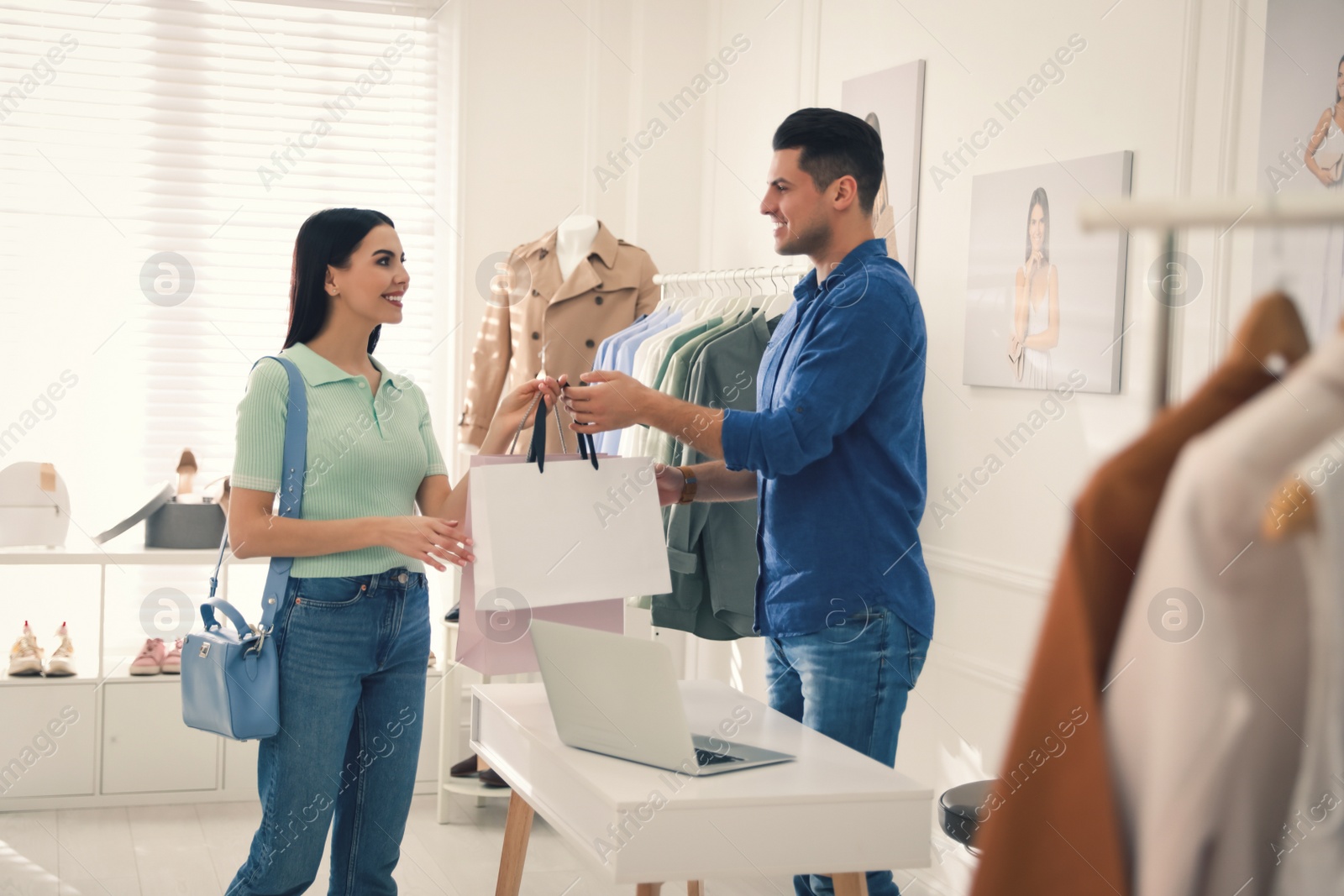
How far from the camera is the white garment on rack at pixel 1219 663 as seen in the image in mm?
694

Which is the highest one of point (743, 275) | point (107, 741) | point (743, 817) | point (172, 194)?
point (172, 194)

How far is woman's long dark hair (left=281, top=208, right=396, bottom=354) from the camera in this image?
2219 millimetres

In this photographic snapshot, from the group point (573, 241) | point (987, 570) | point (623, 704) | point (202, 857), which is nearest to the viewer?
point (623, 704)

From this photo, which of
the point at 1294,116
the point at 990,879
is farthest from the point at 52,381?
the point at 990,879

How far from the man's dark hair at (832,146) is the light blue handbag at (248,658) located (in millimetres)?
988

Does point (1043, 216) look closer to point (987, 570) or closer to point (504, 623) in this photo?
point (987, 570)

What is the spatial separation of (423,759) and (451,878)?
82cm

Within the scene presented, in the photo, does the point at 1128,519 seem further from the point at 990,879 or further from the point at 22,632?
the point at 22,632

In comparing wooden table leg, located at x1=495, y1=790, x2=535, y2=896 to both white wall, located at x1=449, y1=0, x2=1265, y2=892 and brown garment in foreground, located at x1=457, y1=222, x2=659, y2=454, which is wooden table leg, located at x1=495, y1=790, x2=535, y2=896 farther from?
brown garment in foreground, located at x1=457, y1=222, x2=659, y2=454

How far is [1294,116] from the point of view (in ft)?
6.54

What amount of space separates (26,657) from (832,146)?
311cm

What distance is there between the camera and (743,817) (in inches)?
62.3

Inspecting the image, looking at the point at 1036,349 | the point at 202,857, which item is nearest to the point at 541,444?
the point at 1036,349

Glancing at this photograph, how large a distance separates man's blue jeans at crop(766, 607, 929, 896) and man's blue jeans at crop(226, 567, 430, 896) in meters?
0.74
